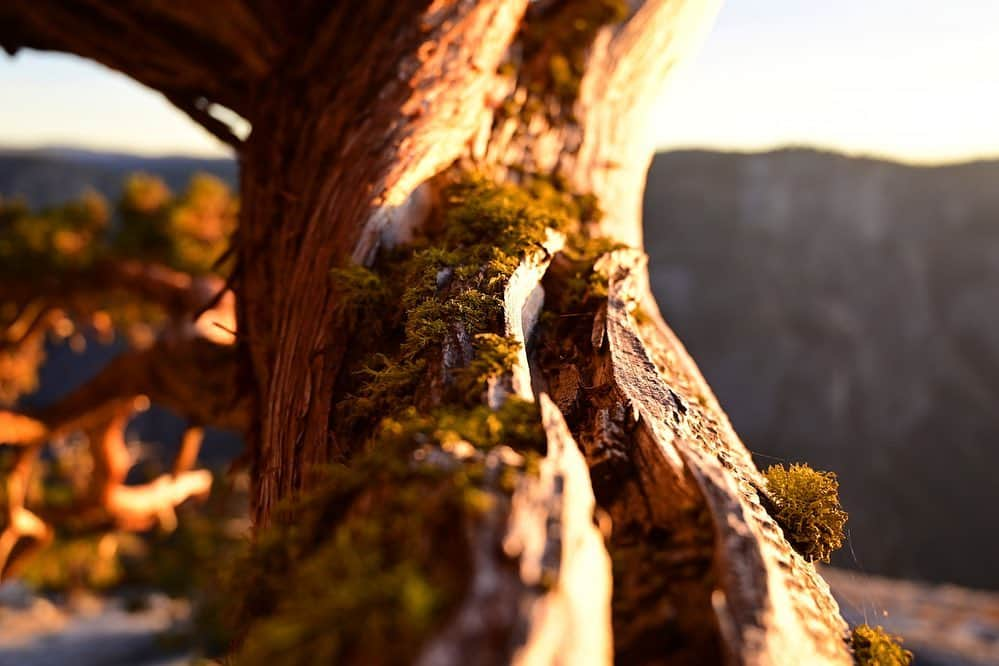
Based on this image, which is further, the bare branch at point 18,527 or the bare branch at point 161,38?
the bare branch at point 18,527

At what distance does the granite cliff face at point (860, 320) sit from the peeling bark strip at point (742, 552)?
76.8ft

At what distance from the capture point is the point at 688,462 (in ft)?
4.33

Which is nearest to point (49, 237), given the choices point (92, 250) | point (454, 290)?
point (92, 250)

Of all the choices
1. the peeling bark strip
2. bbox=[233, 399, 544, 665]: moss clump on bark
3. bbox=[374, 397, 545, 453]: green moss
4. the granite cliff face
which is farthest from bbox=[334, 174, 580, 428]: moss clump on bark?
the granite cliff face

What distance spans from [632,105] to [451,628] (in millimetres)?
2494

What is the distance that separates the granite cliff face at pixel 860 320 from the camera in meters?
22.3

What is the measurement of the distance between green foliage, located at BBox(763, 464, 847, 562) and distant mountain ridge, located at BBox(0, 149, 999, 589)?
2176 centimetres

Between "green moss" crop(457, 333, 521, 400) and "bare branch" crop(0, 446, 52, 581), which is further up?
"green moss" crop(457, 333, 521, 400)

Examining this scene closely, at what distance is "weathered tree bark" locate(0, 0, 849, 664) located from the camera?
0.99 m

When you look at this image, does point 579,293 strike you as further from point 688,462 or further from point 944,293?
point 944,293

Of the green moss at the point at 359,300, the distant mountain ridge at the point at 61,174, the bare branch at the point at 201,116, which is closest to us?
the green moss at the point at 359,300

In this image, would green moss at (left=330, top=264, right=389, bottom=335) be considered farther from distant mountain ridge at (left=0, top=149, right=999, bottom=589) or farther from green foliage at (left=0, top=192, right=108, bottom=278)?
distant mountain ridge at (left=0, top=149, right=999, bottom=589)

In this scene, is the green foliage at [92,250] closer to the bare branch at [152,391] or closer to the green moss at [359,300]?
the bare branch at [152,391]

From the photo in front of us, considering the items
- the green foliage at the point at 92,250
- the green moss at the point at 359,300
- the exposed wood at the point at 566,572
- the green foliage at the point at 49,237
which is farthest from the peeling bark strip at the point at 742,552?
the green foliage at the point at 49,237
